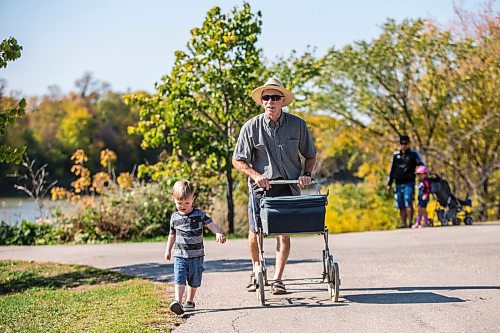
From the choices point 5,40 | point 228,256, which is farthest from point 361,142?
point 5,40

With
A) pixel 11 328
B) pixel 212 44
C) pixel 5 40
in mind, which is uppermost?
pixel 212 44

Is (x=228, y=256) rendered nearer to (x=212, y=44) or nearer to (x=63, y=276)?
(x=63, y=276)

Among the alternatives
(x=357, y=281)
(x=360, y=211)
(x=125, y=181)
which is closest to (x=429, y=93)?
(x=360, y=211)

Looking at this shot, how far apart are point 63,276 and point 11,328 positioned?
11.4ft

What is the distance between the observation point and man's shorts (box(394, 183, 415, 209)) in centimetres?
1527

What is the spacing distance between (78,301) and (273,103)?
9.98 feet

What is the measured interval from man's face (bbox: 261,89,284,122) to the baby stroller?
9.02 m

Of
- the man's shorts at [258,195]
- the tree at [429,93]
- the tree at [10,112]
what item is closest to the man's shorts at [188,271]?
the man's shorts at [258,195]

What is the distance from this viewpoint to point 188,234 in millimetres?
7172

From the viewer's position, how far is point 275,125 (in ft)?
25.4

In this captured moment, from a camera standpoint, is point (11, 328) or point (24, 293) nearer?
point (11, 328)

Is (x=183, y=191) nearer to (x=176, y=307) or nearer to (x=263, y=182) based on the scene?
(x=263, y=182)

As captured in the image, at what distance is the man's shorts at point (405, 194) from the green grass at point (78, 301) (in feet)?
23.8

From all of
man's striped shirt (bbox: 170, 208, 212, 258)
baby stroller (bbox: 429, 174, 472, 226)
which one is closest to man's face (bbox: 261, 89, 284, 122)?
man's striped shirt (bbox: 170, 208, 212, 258)
